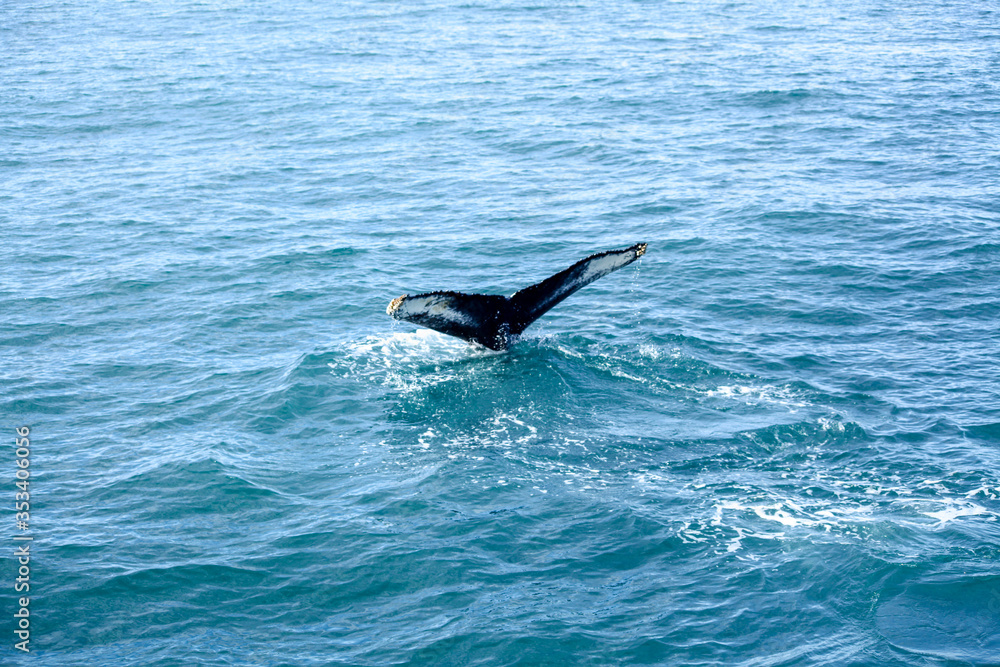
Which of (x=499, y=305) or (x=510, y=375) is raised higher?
(x=499, y=305)

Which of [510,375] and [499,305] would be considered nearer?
[499,305]

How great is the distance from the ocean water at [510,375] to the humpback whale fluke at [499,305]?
887 mm

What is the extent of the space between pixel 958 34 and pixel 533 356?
139ft

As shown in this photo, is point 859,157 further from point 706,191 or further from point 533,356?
point 533,356

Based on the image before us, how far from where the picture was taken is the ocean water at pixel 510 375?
13977mm

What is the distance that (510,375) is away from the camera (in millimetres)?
20047

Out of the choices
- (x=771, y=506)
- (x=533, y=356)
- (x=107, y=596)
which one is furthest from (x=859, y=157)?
(x=107, y=596)

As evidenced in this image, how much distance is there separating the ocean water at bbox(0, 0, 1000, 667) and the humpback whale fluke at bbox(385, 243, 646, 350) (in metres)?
0.89

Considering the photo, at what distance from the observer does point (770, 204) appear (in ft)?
101

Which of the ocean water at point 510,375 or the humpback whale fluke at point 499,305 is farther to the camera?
the humpback whale fluke at point 499,305

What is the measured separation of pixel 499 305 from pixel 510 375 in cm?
161

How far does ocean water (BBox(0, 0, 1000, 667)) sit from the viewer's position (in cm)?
1398

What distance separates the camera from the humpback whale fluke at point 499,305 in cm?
1720

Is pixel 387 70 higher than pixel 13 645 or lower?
higher
